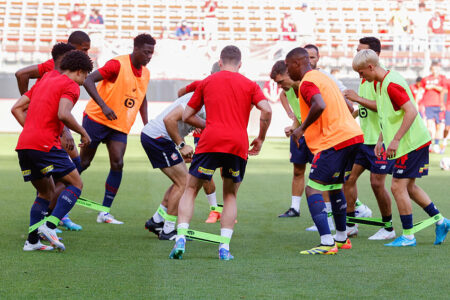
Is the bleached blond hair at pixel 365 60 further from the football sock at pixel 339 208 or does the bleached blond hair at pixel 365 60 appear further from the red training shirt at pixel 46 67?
the red training shirt at pixel 46 67

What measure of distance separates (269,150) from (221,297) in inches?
660

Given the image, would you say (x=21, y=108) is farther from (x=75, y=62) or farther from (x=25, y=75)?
(x=25, y=75)

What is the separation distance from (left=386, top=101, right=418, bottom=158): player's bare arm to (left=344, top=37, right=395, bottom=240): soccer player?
707 mm

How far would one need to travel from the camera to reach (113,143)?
9281 mm

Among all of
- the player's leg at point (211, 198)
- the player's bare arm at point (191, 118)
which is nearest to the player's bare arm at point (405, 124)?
the player's bare arm at point (191, 118)

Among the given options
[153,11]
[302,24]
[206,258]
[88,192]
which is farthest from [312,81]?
[153,11]

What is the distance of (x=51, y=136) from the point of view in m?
6.96

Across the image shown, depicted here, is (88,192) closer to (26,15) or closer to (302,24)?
(302,24)

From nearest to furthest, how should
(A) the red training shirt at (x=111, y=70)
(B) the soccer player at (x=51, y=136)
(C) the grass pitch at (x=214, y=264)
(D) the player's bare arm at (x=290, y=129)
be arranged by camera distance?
(C) the grass pitch at (x=214, y=264), (B) the soccer player at (x=51, y=136), (D) the player's bare arm at (x=290, y=129), (A) the red training shirt at (x=111, y=70)

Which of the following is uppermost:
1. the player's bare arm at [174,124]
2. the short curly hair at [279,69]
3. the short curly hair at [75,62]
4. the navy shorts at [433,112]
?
the short curly hair at [75,62]

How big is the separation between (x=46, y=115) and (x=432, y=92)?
1631 cm

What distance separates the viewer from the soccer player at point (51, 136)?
6.91 metres

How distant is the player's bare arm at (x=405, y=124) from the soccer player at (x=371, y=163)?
71 cm

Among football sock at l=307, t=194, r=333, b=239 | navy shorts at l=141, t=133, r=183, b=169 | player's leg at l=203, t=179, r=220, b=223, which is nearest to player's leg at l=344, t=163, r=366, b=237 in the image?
football sock at l=307, t=194, r=333, b=239
